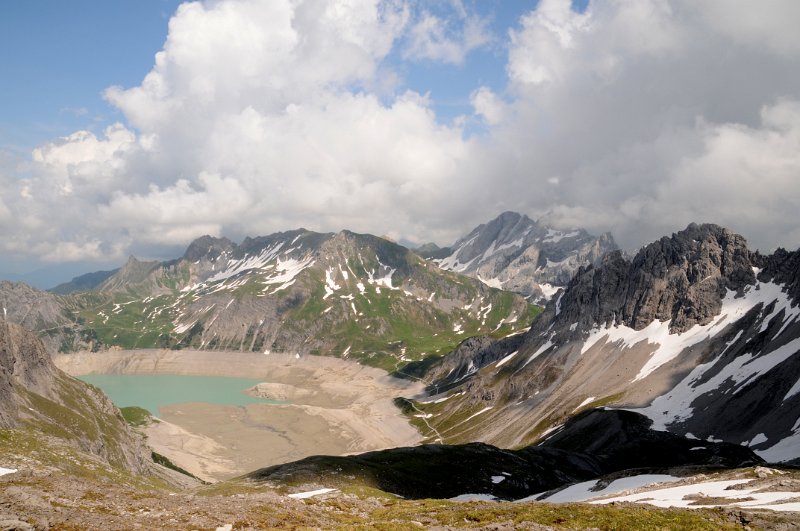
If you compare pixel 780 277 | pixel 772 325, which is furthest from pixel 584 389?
pixel 780 277

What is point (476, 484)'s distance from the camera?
8581 centimetres

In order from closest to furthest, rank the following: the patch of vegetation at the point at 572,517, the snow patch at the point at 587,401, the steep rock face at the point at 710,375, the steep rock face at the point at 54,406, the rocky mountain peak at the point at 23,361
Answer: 1. the patch of vegetation at the point at 572,517
2. the steep rock face at the point at 54,406
3. the rocky mountain peak at the point at 23,361
4. the steep rock face at the point at 710,375
5. the snow patch at the point at 587,401

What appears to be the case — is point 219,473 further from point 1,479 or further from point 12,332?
point 1,479

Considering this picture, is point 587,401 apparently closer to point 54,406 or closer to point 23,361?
point 54,406

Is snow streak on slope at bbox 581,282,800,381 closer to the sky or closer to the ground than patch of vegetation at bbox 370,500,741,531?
closer to the sky

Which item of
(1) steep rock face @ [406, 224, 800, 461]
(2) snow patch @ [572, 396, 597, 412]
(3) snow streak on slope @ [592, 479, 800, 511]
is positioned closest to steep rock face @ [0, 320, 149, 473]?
(3) snow streak on slope @ [592, 479, 800, 511]

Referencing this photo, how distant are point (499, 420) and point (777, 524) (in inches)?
6524

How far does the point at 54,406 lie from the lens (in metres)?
108

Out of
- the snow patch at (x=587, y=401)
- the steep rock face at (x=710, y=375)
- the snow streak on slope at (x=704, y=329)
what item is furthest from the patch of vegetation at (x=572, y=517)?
the snow streak on slope at (x=704, y=329)

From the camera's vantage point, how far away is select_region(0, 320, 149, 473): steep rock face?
311 feet

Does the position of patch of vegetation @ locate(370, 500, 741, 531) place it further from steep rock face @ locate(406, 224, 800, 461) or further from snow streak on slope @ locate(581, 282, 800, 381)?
snow streak on slope @ locate(581, 282, 800, 381)

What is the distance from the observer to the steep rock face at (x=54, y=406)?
94.8 metres

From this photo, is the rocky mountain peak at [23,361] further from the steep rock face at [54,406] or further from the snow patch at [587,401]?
the snow patch at [587,401]

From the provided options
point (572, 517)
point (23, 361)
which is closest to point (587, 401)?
point (572, 517)
